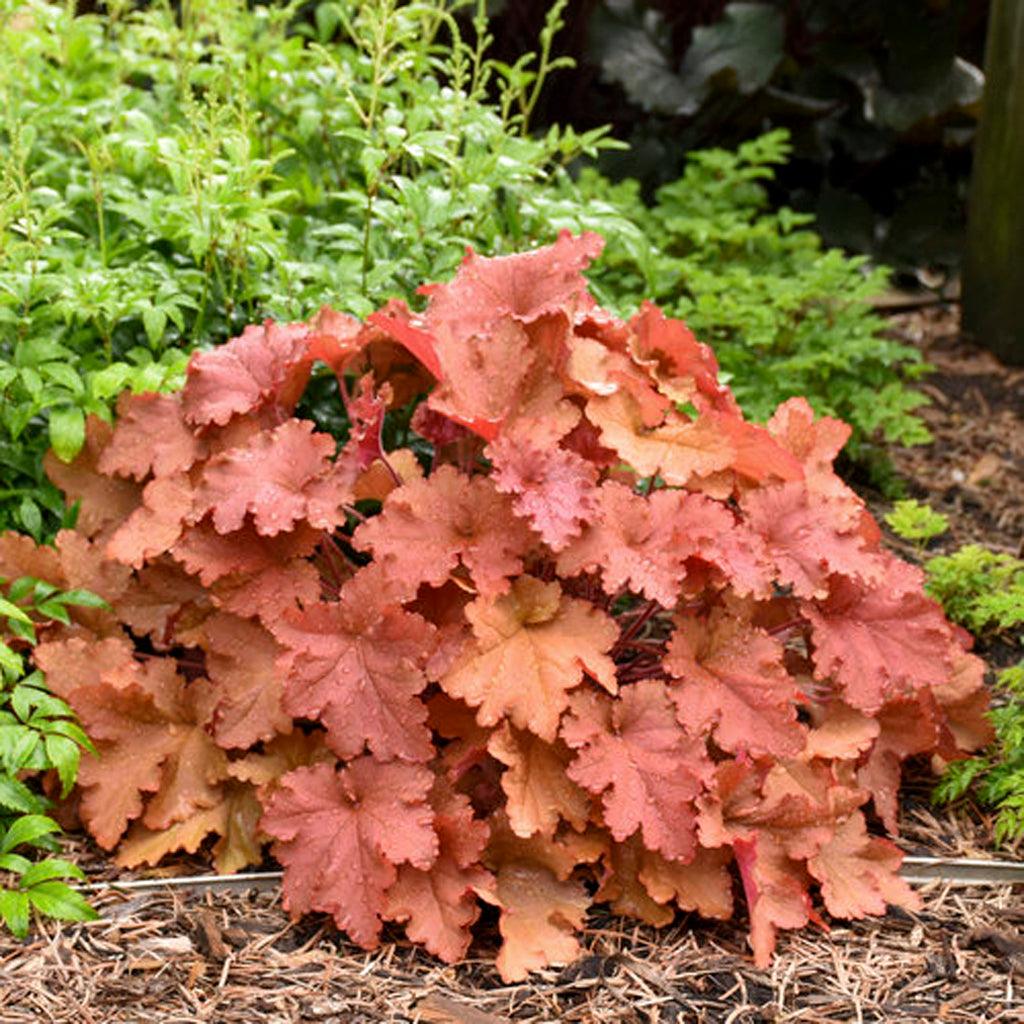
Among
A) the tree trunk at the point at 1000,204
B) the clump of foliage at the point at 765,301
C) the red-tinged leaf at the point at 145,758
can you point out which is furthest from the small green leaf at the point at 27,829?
the tree trunk at the point at 1000,204

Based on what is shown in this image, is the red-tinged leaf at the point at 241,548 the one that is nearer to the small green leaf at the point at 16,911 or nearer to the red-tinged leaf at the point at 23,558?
the red-tinged leaf at the point at 23,558

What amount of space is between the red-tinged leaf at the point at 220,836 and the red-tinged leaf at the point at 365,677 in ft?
1.02

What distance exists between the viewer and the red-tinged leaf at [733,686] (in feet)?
7.57

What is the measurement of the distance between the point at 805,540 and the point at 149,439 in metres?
1.21

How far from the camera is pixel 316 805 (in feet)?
7.39

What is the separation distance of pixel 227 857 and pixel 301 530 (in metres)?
0.58

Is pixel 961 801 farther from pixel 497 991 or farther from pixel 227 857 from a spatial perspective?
pixel 227 857

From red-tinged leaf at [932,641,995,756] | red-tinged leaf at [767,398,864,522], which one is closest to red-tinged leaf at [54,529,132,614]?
red-tinged leaf at [767,398,864,522]

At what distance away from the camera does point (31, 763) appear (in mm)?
→ 2289

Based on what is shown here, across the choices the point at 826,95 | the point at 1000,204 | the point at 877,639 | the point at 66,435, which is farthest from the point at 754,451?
the point at 826,95

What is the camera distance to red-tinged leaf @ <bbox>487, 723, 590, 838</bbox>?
226 centimetres

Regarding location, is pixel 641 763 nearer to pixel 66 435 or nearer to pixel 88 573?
pixel 88 573

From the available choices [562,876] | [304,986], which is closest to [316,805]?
[304,986]

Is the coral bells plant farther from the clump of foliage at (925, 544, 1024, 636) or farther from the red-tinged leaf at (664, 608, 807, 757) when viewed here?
the clump of foliage at (925, 544, 1024, 636)
